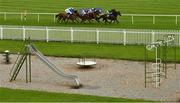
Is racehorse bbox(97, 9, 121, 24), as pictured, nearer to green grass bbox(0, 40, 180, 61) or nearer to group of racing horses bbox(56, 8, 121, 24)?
group of racing horses bbox(56, 8, 121, 24)

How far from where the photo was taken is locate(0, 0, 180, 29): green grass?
3928cm

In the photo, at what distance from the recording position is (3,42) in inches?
1268

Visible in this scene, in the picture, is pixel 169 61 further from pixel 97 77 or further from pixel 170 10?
pixel 170 10

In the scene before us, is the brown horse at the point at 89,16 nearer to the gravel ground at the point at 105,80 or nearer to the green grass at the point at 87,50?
the green grass at the point at 87,50

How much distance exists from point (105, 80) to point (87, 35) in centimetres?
1017

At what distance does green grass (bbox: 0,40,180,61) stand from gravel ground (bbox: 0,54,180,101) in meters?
1.05

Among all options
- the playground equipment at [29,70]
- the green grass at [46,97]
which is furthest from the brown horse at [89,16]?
the green grass at [46,97]

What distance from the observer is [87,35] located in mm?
31656

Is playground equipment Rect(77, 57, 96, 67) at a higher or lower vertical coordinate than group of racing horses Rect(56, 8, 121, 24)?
lower

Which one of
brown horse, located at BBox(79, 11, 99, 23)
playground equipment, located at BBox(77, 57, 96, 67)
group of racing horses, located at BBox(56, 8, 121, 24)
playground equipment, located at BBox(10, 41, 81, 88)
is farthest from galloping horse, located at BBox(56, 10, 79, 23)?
playground equipment, located at BBox(10, 41, 81, 88)

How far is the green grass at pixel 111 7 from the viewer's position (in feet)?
129

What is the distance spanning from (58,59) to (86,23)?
1414cm

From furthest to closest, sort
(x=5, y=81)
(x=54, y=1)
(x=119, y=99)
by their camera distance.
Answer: (x=54, y=1)
(x=5, y=81)
(x=119, y=99)

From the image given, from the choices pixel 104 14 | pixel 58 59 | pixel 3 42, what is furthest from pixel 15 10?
pixel 58 59
